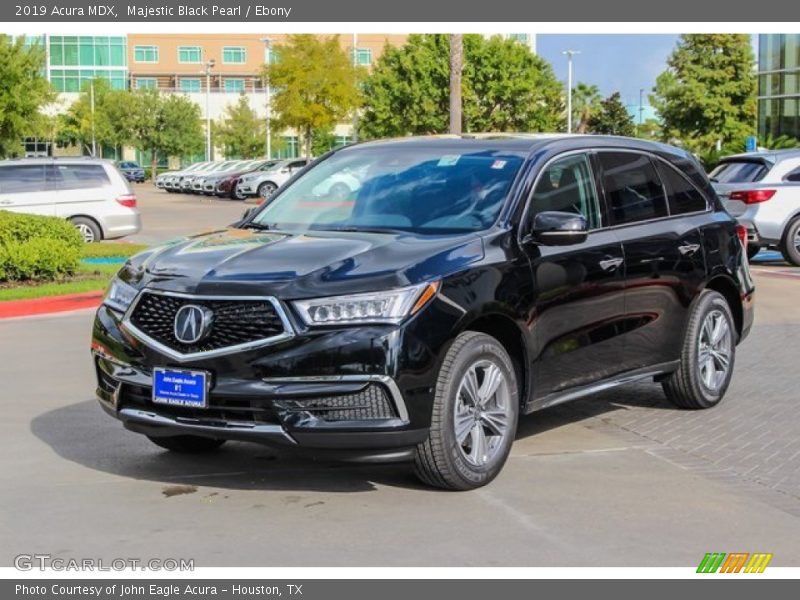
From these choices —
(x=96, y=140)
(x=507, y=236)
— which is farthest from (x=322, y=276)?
(x=96, y=140)

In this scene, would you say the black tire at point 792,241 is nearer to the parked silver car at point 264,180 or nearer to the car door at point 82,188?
the car door at point 82,188

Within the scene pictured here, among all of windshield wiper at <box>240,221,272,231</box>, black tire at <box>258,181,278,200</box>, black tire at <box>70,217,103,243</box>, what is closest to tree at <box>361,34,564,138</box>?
black tire at <box>258,181,278,200</box>

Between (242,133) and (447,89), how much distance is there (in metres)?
32.1

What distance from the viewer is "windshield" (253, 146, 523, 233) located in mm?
7133

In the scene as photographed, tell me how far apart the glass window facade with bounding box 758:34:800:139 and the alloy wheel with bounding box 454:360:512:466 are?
36961 mm

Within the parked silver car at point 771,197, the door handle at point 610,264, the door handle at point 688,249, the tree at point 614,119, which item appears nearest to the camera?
the door handle at point 610,264

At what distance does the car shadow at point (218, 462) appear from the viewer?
22.4 ft

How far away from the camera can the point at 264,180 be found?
1954 inches

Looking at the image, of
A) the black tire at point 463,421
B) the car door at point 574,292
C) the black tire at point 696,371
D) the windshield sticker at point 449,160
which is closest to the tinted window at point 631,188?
Answer: the car door at point 574,292

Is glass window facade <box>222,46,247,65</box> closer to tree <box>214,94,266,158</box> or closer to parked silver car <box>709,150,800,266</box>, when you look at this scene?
tree <box>214,94,266,158</box>

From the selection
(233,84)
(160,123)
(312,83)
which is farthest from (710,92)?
(233,84)

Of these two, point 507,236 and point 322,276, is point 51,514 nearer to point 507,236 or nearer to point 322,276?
point 322,276

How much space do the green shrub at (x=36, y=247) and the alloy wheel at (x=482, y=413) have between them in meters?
10.2

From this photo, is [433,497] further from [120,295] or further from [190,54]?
[190,54]
